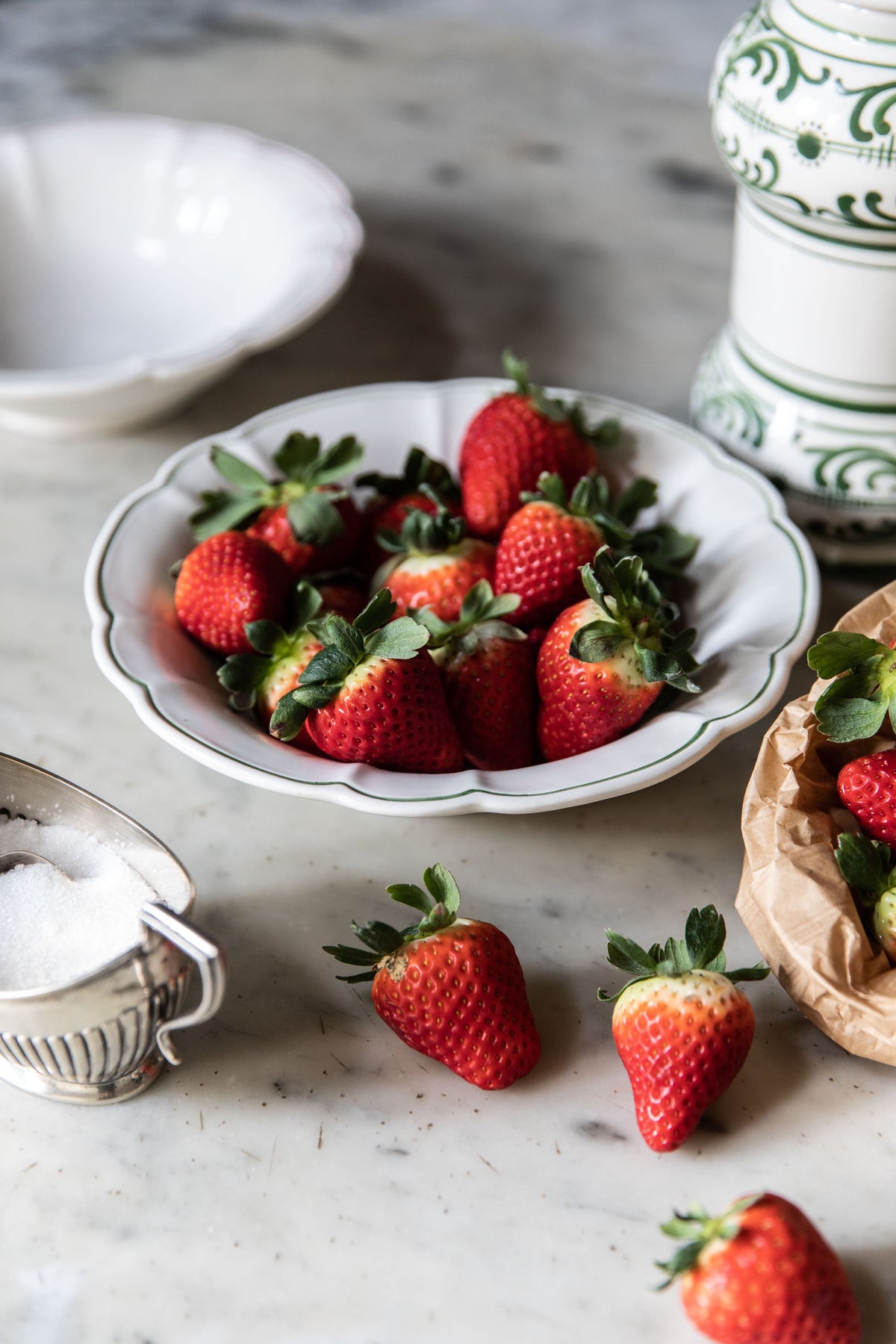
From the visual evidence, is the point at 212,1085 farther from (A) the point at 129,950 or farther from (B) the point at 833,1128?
(B) the point at 833,1128

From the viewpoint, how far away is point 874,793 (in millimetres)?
621

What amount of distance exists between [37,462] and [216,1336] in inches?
27.7

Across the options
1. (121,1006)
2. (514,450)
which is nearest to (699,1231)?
(121,1006)

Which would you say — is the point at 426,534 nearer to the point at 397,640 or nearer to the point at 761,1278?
the point at 397,640

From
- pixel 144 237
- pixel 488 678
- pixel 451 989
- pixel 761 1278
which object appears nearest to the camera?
pixel 761 1278

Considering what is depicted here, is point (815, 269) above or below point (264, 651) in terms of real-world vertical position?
above

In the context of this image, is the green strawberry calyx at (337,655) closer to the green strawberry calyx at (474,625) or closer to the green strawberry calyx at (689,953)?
the green strawberry calyx at (474,625)

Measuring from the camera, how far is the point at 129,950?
528 millimetres

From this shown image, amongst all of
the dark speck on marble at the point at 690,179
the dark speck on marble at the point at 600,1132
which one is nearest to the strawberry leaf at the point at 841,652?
the dark speck on marble at the point at 600,1132

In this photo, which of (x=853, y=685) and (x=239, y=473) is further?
(x=239, y=473)

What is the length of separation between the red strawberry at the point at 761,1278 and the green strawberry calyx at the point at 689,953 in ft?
0.36

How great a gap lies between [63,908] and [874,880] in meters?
0.38

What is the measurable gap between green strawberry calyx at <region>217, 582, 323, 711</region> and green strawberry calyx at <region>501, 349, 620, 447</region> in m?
0.21

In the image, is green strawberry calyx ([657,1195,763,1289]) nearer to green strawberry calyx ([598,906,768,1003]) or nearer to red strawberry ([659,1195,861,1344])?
red strawberry ([659,1195,861,1344])
